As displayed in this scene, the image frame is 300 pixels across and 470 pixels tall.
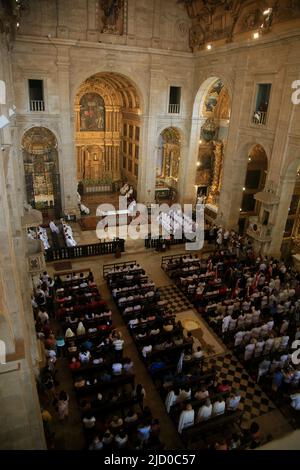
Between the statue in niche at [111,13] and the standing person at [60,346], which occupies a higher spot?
the statue in niche at [111,13]

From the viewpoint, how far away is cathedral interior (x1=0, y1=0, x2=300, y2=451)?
322 inches

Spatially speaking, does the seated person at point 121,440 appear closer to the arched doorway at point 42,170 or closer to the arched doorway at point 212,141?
the arched doorway at point 42,170

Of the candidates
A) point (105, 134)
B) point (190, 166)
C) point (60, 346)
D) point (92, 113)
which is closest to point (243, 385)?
point (60, 346)

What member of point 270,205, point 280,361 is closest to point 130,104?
point 270,205

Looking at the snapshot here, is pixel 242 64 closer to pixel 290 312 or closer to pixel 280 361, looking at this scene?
pixel 290 312

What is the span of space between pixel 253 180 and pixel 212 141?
613cm

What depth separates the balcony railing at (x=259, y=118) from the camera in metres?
16.2

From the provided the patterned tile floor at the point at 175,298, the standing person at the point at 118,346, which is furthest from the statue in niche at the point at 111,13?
the standing person at the point at 118,346

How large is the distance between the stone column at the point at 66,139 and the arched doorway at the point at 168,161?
7144mm

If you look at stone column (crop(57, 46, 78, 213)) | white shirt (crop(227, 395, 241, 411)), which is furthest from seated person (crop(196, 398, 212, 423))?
stone column (crop(57, 46, 78, 213))

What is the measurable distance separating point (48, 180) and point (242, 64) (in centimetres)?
1381

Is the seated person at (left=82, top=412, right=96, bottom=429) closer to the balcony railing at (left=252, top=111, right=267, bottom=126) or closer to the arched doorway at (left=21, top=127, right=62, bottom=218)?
the balcony railing at (left=252, top=111, right=267, bottom=126)

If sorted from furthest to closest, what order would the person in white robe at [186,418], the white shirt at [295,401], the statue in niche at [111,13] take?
the statue in niche at [111,13] < the white shirt at [295,401] < the person in white robe at [186,418]

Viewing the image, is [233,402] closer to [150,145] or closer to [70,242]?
[70,242]
